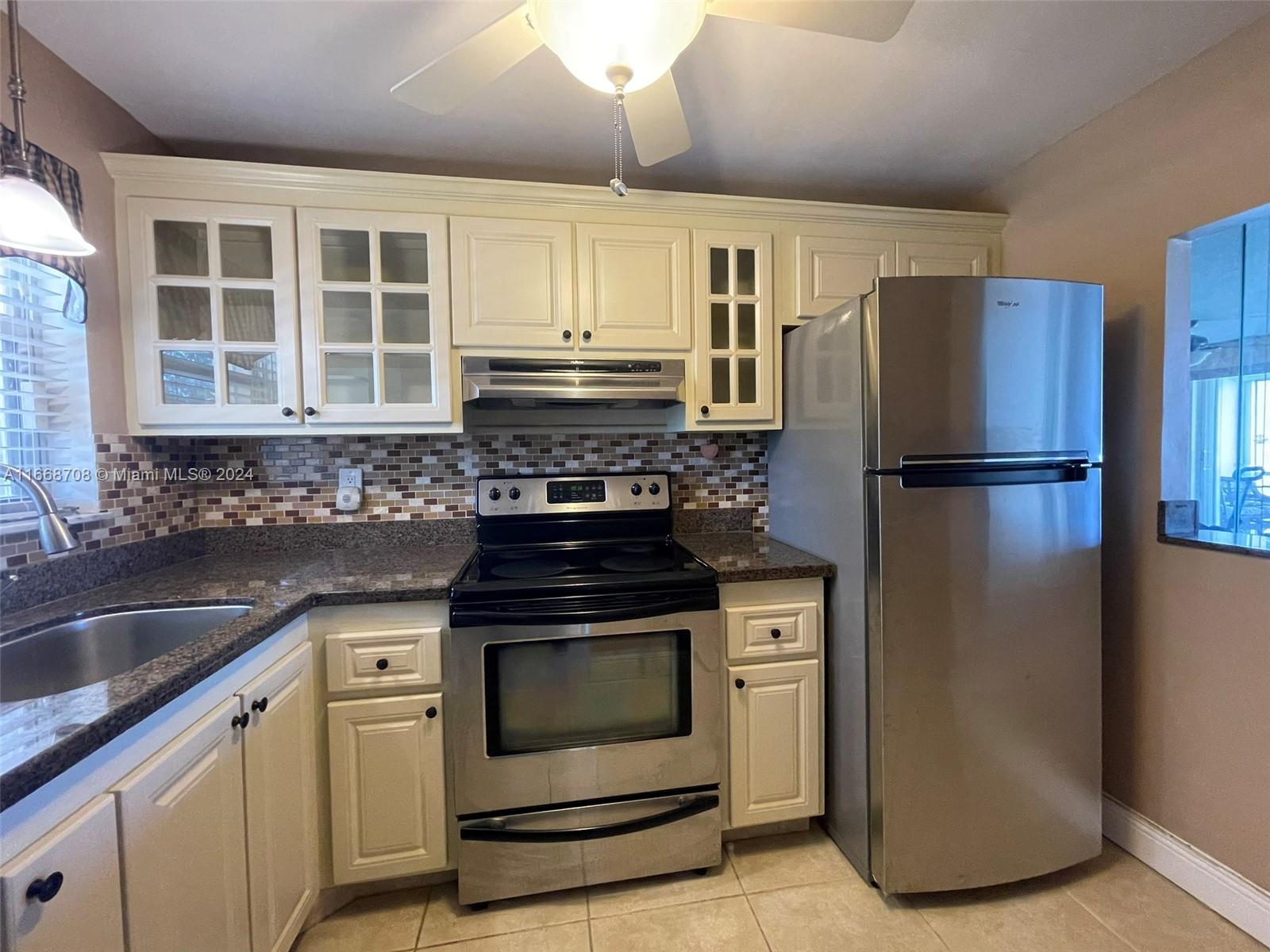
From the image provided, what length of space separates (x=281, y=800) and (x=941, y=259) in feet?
8.54

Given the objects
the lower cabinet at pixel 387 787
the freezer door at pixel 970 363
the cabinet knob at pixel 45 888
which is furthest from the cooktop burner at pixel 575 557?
the cabinet knob at pixel 45 888

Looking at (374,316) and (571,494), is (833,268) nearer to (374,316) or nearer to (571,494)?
(571,494)

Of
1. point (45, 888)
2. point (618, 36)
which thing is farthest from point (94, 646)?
point (618, 36)

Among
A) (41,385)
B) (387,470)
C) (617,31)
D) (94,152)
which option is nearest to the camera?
(617,31)

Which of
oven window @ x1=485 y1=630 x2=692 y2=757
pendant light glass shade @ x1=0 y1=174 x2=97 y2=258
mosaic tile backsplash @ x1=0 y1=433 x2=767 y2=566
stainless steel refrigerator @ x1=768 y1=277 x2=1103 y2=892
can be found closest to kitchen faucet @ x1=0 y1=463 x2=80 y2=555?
pendant light glass shade @ x1=0 y1=174 x2=97 y2=258

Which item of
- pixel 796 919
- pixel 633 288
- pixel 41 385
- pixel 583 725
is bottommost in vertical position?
pixel 796 919

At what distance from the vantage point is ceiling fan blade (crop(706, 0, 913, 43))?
0.92 m

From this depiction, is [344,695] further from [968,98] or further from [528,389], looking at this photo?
[968,98]

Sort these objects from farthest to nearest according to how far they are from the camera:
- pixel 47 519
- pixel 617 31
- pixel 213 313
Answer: pixel 213 313
pixel 47 519
pixel 617 31

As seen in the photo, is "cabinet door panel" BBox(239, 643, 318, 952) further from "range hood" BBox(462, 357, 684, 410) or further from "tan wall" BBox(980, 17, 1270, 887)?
"tan wall" BBox(980, 17, 1270, 887)

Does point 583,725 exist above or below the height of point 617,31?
below

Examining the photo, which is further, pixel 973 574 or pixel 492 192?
pixel 492 192

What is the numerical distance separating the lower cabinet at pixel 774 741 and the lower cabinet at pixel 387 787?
0.84 m

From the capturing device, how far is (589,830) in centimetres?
148
